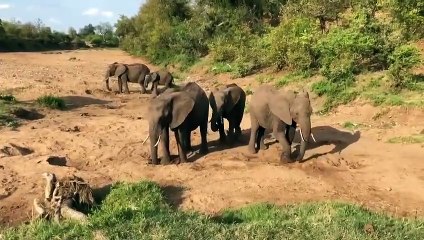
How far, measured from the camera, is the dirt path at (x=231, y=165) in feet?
28.8

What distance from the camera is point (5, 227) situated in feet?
24.2

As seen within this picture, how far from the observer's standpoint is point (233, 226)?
6633 mm

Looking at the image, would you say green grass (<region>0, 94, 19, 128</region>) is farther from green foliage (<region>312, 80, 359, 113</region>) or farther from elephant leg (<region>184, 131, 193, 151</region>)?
green foliage (<region>312, 80, 359, 113</region>)

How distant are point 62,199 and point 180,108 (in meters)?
3.60

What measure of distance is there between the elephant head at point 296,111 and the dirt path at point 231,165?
1.76 feet

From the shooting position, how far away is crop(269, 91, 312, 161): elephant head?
34.8 feet

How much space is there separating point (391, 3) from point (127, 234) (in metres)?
13.9

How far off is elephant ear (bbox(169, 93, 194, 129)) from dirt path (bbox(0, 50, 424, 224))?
87 centimetres

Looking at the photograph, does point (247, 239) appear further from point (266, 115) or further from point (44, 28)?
point (44, 28)

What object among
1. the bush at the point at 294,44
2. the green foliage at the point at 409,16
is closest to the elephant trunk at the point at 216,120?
the bush at the point at 294,44

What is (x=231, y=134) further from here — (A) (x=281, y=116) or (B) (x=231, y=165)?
(B) (x=231, y=165)

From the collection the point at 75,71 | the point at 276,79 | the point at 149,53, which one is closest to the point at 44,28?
the point at 149,53

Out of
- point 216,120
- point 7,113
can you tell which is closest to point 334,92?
point 216,120

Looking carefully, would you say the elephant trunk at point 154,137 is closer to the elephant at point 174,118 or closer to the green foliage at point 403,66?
the elephant at point 174,118
